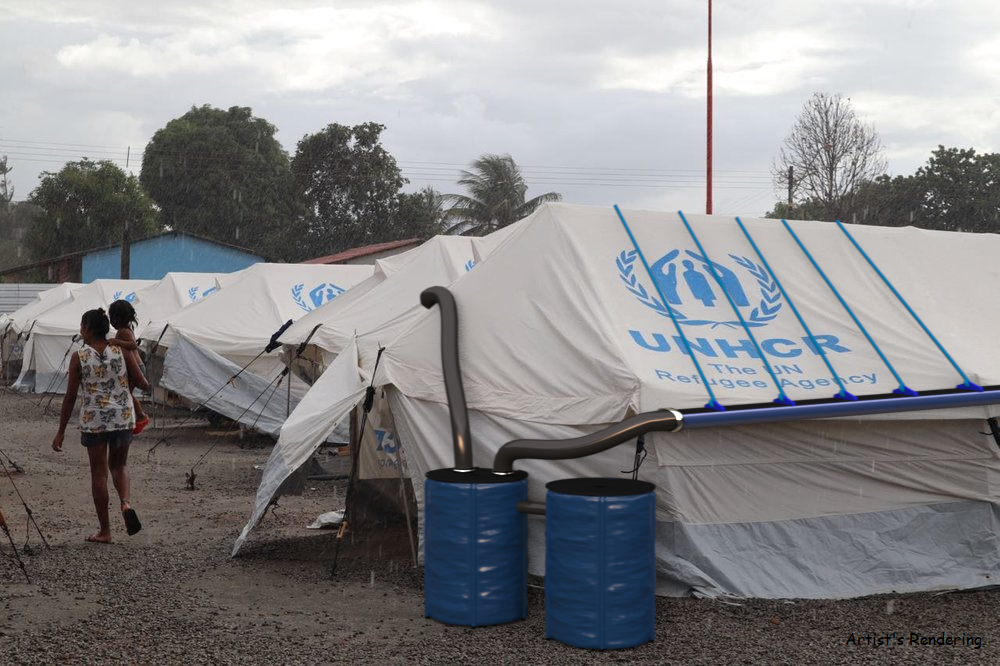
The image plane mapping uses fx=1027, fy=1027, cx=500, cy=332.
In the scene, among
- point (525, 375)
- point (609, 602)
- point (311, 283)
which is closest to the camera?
point (609, 602)

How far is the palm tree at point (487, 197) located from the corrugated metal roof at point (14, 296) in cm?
1394

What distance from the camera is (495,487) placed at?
18.4ft

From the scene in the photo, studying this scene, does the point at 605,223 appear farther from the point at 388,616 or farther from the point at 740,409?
the point at 388,616

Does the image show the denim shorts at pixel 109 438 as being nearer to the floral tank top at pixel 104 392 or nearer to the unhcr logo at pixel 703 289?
the floral tank top at pixel 104 392

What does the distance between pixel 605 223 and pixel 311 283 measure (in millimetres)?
9710

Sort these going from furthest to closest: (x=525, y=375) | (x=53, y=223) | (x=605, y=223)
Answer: (x=53, y=223) → (x=605, y=223) → (x=525, y=375)

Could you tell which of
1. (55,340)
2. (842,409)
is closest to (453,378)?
(842,409)

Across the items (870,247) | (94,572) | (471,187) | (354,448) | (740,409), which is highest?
(471,187)

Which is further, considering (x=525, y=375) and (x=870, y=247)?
(x=870, y=247)

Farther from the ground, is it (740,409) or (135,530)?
(740,409)

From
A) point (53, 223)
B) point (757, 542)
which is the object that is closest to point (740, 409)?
point (757, 542)

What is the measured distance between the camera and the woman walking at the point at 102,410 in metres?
7.43

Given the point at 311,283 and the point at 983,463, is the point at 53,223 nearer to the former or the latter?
the point at 311,283

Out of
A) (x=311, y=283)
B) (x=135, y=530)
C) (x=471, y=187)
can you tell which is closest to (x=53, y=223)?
(x=471, y=187)
